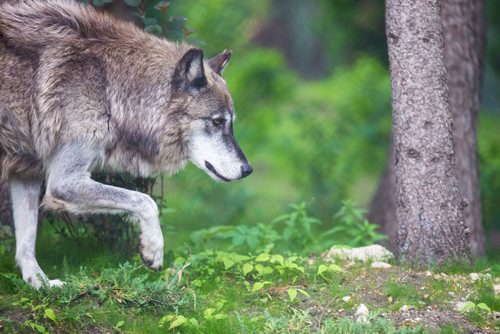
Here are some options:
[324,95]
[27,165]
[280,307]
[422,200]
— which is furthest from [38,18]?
[324,95]

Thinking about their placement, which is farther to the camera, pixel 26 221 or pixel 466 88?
pixel 466 88

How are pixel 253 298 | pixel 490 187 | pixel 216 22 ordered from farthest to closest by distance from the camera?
pixel 216 22 → pixel 490 187 → pixel 253 298

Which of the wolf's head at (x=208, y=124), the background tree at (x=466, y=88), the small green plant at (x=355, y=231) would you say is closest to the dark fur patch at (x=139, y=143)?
the wolf's head at (x=208, y=124)

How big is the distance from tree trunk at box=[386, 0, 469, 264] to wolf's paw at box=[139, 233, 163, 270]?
6.02ft

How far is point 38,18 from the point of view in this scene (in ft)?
19.1

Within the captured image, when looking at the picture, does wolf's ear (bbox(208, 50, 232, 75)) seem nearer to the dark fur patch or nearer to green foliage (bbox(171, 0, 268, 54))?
the dark fur patch

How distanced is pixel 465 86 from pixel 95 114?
12.9ft

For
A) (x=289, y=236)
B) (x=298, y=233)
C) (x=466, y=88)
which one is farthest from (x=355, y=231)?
(x=466, y=88)

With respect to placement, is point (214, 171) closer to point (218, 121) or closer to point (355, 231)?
point (218, 121)

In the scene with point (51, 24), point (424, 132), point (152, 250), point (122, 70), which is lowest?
point (152, 250)

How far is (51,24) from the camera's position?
5820mm

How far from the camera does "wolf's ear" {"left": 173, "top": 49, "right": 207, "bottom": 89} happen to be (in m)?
5.72

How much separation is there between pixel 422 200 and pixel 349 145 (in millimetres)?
6812

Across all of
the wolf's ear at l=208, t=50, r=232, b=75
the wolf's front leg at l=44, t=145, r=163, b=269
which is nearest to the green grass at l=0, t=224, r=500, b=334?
the wolf's front leg at l=44, t=145, r=163, b=269
